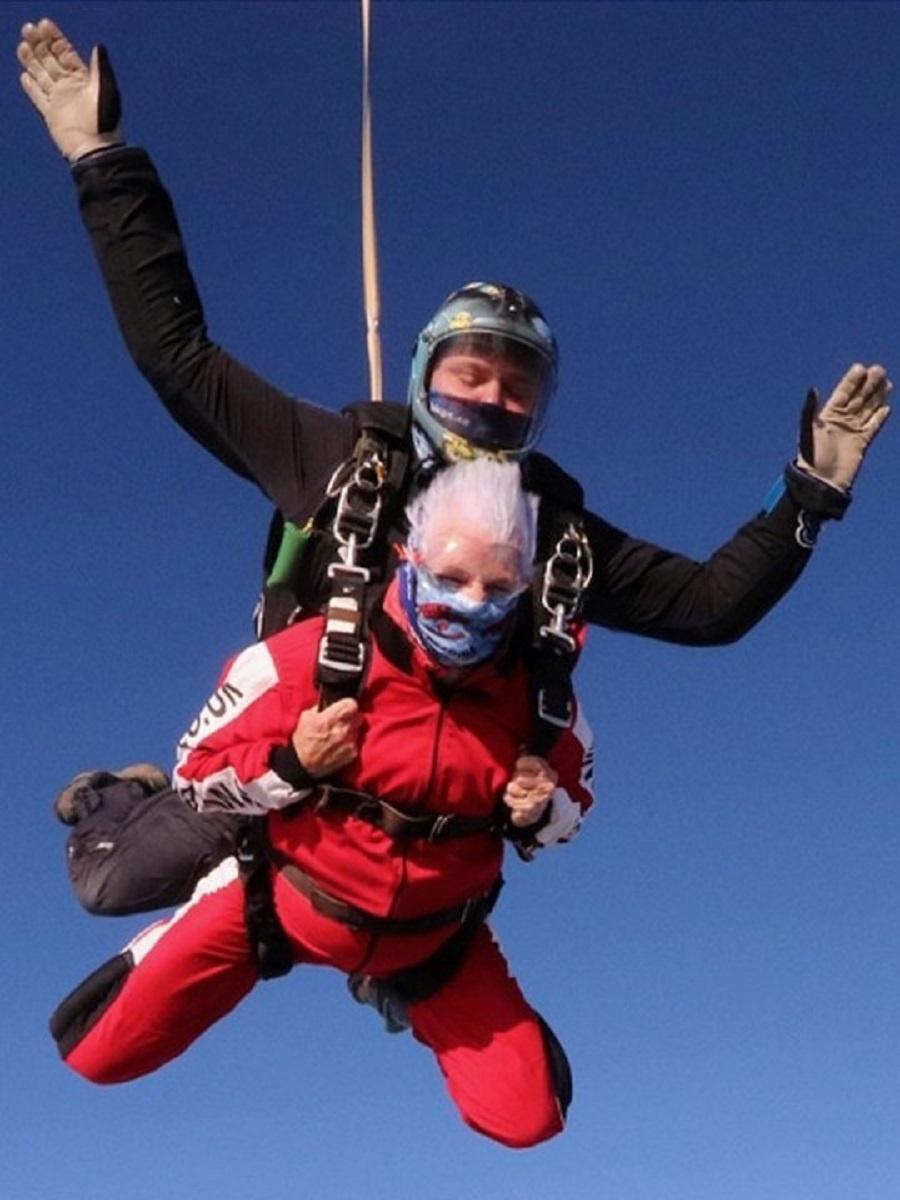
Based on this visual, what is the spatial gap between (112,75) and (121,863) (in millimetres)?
2501

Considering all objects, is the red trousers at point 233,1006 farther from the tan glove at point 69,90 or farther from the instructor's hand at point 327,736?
the tan glove at point 69,90

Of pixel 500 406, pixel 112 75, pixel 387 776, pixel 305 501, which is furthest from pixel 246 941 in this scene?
pixel 112 75

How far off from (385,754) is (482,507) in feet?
2.45

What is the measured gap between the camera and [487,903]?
5664mm

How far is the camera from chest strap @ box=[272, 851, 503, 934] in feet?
17.4

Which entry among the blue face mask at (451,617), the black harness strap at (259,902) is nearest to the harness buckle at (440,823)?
the blue face mask at (451,617)

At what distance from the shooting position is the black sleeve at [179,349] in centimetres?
512

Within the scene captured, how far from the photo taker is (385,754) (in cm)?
495

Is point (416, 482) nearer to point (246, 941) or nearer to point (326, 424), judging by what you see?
point (326, 424)

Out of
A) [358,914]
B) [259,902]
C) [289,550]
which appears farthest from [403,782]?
[259,902]

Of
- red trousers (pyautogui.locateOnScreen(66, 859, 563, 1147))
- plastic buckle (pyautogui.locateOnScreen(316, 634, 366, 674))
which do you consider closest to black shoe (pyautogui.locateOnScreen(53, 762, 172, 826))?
red trousers (pyautogui.locateOnScreen(66, 859, 563, 1147))

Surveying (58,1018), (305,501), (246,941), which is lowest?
(58,1018)

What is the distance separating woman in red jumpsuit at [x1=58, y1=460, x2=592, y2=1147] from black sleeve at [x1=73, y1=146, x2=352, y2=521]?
0.46 metres

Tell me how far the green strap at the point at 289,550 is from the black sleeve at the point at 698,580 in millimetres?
857
